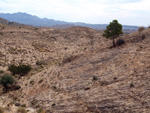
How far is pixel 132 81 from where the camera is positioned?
1568cm

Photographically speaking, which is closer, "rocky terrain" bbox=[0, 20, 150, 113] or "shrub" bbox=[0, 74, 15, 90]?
"rocky terrain" bbox=[0, 20, 150, 113]

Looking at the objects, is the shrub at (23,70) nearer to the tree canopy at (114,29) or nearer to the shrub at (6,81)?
the shrub at (6,81)

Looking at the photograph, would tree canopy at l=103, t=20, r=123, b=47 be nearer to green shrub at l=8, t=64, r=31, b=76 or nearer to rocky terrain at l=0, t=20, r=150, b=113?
rocky terrain at l=0, t=20, r=150, b=113

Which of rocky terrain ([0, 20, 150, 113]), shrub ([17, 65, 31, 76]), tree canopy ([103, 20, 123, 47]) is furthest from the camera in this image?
shrub ([17, 65, 31, 76])

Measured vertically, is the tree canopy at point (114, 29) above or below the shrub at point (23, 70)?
above

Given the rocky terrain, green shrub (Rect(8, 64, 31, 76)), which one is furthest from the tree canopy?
green shrub (Rect(8, 64, 31, 76))

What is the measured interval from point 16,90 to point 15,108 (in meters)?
8.15

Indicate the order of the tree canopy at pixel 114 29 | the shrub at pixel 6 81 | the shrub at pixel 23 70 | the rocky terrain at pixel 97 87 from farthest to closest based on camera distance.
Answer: the shrub at pixel 23 70 → the tree canopy at pixel 114 29 → the shrub at pixel 6 81 → the rocky terrain at pixel 97 87

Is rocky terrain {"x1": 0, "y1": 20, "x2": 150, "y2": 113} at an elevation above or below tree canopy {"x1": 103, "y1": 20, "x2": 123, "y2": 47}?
below

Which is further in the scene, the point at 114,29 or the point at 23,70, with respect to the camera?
the point at 23,70

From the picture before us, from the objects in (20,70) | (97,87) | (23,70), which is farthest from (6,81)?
(97,87)

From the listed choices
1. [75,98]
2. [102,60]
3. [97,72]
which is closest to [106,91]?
[75,98]

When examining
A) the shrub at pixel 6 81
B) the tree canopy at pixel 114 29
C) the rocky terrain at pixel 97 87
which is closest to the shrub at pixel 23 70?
the shrub at pixel 6 81

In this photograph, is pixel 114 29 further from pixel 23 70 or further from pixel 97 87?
→ pixel 23 70
